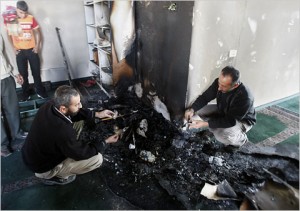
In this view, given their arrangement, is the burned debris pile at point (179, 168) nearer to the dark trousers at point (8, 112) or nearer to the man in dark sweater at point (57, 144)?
the man in dark sweater at point (57, 144)

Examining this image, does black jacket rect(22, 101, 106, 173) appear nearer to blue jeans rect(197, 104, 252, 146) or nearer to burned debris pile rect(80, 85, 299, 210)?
burned debris pile rect(80, 85, 299, 210)

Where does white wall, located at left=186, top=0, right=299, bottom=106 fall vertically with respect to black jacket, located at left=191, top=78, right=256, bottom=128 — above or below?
above

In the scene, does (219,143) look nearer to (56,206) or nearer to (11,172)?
(56,206)

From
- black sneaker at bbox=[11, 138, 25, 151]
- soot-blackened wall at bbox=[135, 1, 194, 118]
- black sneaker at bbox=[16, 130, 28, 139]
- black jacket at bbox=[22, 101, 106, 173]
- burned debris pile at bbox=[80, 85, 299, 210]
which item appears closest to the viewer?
black jacket at bbox=[22, 101, 106, 173]

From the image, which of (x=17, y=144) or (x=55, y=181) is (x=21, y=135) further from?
(x=55, y=181)

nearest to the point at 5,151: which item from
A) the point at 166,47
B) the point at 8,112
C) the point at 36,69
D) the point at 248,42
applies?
the point at 8,112

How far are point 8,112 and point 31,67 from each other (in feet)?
6.21

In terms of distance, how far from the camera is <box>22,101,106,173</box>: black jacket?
85.7 inches

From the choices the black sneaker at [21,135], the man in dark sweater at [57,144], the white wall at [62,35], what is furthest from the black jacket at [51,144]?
the white wall at [62,35]

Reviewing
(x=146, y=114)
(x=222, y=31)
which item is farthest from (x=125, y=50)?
(x=222, y=31)

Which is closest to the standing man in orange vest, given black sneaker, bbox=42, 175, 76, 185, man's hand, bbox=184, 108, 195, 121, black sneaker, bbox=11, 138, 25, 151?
black sneaker, bbox=11, 138, 25, 151

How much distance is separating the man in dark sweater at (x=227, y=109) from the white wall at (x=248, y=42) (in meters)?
0.22

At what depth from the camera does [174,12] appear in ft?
10.2

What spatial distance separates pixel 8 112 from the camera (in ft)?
10.5
